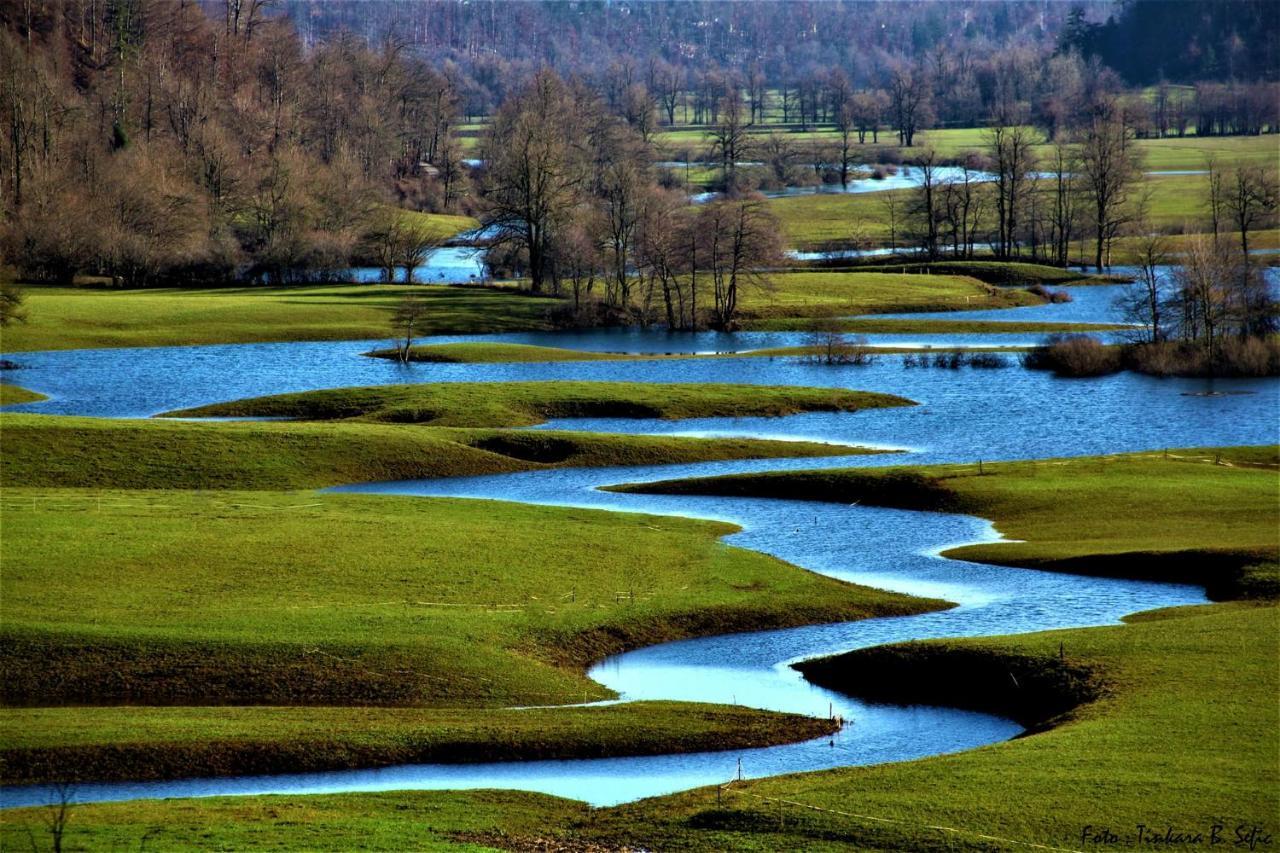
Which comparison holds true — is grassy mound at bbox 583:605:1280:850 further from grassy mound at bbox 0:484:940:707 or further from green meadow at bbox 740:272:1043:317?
green meadow at bbox 740:272:1043:317

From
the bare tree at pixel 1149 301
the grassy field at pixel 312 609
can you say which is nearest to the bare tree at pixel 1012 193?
the bare tree at pixel 1149 301

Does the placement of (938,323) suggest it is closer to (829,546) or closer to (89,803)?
(829,546)

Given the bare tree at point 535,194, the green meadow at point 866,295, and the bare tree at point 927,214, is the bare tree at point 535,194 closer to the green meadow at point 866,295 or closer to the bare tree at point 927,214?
the green meadow at point 866,295

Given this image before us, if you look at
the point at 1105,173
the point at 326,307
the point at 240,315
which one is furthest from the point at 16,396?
the point at 1105,173

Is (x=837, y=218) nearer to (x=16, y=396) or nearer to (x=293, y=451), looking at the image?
(x=16, y=396)

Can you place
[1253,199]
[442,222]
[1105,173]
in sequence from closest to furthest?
[1105,173] < [1253,199] < [442,222]

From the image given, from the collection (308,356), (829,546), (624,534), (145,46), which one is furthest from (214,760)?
(145,46)

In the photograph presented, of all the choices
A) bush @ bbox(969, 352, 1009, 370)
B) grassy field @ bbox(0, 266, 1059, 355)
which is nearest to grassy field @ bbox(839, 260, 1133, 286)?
grassy field @ bbox(0, 266, 1059, 355)
